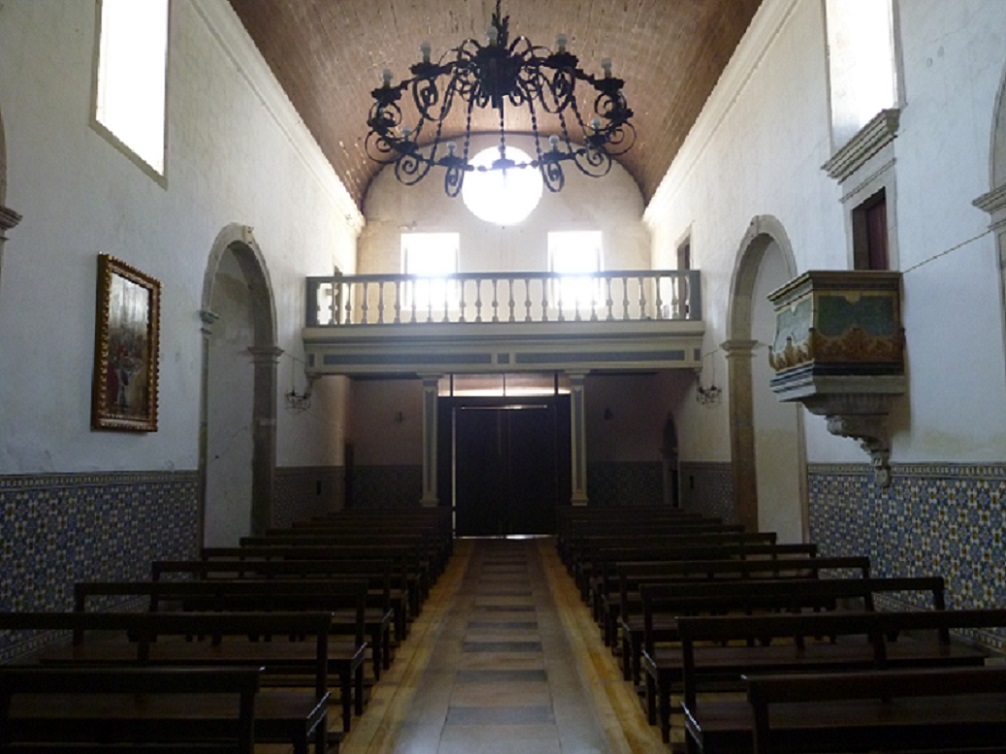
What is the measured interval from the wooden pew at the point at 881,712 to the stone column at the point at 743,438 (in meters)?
7.15

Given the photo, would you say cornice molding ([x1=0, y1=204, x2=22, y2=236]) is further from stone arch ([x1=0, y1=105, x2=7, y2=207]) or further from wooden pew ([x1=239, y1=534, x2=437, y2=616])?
wooden pew ([x1=239, y1=534, x2=437, y2=616])

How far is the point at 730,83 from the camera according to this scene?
1083cm

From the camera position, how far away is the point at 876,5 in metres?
7.45

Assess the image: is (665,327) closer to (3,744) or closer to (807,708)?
(807,708)

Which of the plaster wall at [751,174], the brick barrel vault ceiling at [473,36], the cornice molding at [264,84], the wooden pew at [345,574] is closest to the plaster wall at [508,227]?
the cornice molding at [264,84]

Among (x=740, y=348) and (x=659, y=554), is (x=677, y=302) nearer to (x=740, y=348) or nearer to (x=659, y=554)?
(x=740, y=348)

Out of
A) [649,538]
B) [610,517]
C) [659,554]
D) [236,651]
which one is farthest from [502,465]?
[236,651]

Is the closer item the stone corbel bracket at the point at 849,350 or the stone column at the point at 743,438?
the stone corbel bracket at the point at 849,350

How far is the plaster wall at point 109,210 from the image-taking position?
5.53 m

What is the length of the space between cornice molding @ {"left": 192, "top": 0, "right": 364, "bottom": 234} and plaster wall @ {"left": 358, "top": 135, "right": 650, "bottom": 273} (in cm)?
213

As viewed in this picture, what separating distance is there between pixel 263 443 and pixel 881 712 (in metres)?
9.16

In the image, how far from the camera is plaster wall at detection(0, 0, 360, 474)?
5531 mm

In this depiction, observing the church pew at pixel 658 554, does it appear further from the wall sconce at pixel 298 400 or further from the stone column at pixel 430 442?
the stone column at pixel 430 442

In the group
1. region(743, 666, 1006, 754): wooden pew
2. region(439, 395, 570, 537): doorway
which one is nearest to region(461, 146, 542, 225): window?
region(439, 395, 570, 537): doorway
